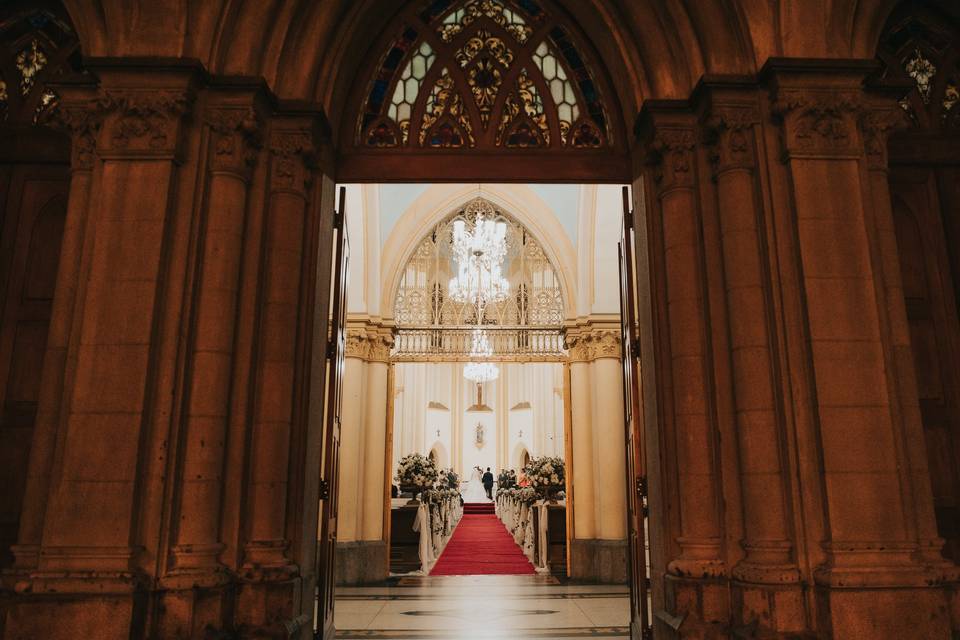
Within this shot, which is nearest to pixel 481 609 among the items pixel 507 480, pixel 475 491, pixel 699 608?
pixel 699 608

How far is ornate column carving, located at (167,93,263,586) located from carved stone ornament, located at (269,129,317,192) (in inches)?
5.8

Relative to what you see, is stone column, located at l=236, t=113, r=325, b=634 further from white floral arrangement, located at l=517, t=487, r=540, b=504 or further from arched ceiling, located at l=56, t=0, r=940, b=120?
white floral arrangement, located at l=517, t=487, r=540, b=504

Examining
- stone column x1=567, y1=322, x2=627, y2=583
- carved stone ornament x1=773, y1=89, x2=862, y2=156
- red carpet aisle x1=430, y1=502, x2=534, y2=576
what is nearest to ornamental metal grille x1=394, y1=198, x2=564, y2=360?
stone column x1=567, y1=322, x2=627, y2=583

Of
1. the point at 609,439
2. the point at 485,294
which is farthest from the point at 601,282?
the point at 485,294

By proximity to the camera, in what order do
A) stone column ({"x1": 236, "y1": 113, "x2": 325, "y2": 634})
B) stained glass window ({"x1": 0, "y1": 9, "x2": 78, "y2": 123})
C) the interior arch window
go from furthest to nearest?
the interior arch window, stained glass window ({"x1": 0, "y1": 9, "x2": 78, "y2": 123}), stone column ({"x1": 236, "y1": 113, "x2": 325, "y2": 634})

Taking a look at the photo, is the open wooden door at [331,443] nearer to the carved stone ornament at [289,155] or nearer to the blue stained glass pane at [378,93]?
the carved stone ornament at [289,155]

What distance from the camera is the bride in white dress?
28703mm

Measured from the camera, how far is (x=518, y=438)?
95.7 ft

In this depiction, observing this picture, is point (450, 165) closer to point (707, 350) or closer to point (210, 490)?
point (707, 350)

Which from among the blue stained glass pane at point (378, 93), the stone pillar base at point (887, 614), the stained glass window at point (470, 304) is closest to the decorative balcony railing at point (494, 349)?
the stained glass window at point (470, 304)

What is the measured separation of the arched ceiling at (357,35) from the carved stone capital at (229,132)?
311mm

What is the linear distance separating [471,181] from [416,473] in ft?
28.9

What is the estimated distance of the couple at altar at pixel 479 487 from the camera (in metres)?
28.0

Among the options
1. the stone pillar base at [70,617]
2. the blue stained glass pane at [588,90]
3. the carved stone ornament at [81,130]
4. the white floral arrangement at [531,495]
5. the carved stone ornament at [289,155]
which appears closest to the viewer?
the stone pillar base at [70,617]
